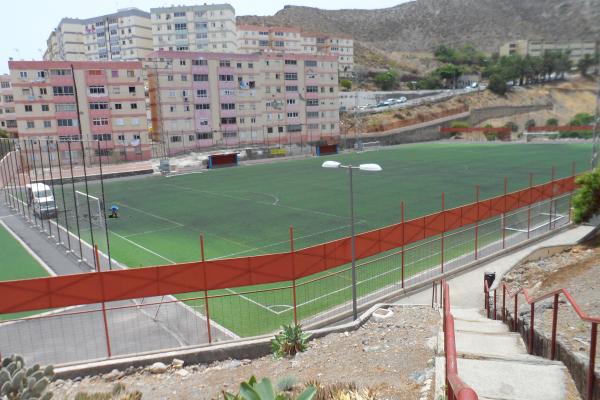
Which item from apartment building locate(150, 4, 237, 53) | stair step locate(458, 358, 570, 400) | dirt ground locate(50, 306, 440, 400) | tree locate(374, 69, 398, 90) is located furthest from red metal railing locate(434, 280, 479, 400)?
tree locate(374, 69, 398, 90)

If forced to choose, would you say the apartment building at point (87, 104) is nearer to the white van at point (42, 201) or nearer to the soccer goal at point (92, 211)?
the soccer goal at point (92, 211)

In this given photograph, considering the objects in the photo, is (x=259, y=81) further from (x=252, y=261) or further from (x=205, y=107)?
(x=252, y=261)

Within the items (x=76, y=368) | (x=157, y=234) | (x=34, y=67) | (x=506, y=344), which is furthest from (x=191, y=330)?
(x=34, y=67)

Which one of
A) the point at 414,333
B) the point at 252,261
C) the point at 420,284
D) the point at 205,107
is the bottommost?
the point at 420,284

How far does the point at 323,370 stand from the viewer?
11523 mm

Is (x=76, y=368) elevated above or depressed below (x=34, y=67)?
below

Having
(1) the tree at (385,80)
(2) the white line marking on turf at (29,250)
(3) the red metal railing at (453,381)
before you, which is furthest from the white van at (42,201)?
(1) the tree at (385,80)

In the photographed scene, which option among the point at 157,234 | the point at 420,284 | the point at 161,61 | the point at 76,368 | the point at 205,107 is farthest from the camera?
the point at 205,107

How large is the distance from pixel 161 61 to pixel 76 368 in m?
75.5

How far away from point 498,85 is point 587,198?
119532mm

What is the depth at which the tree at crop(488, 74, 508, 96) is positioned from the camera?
136m

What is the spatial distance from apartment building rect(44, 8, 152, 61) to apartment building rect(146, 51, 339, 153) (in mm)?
53014

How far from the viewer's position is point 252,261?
16.9 meters

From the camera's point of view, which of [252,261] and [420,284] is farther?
[420,284]
